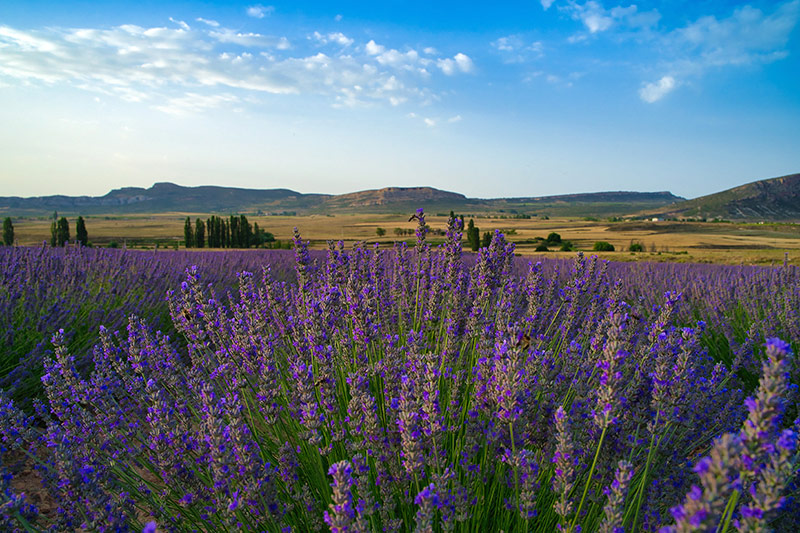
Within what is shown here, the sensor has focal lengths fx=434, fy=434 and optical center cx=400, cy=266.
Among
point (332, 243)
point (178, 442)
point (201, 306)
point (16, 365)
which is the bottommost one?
point (16, 365)

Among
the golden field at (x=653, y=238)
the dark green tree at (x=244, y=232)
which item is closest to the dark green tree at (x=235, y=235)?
the dark green tree at (x=244, y=232)

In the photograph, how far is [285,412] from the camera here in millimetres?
2420

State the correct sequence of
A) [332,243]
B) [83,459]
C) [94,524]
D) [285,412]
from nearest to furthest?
[94,524], [83,459], [285,412], [332,243]

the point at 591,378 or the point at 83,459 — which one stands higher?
the point at 591,378

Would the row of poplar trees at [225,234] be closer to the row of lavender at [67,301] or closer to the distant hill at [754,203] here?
the row of lavender at [67,301]

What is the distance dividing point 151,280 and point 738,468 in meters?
6.92

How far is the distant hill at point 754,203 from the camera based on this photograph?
11712cm

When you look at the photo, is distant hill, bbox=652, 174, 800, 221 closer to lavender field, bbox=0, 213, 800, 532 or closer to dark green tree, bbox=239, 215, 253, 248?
dark green tree, bbox=239, 215, 253, 248

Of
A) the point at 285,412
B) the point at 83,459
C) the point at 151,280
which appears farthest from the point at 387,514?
the point at 151,280

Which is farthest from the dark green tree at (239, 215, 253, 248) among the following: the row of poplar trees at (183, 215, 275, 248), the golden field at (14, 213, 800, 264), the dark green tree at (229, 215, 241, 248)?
the golden field at (14, 213, 800, 264)

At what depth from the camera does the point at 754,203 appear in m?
128

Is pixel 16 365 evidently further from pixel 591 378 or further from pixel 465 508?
pixel 591 378

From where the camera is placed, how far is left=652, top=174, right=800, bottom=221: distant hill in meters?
117

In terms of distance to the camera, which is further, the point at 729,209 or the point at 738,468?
the point at 729,209
